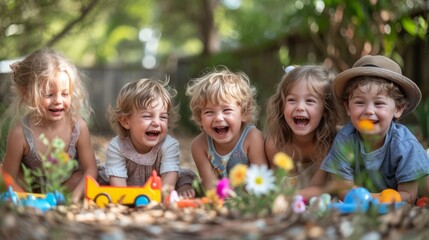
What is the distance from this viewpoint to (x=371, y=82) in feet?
10.3

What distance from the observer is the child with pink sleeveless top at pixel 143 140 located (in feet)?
11.3

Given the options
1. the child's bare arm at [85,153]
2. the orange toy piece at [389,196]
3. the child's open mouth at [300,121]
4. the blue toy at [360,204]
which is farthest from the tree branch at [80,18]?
the blue toy at [360,204]

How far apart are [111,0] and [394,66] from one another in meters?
6.93

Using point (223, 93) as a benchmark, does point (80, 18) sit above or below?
above

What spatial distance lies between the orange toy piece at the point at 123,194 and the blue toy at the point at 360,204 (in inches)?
33.6

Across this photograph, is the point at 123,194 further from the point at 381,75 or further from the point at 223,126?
the point at 381,75

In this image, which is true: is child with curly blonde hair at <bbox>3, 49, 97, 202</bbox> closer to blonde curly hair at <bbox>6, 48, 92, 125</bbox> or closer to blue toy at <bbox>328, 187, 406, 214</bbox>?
blonde curly hair at <bbox>6, 48, 92, 125</bbox>

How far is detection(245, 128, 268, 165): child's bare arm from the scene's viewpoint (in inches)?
139

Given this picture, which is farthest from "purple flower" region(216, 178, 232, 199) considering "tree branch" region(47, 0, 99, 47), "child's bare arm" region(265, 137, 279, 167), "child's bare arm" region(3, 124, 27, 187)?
"tree branch" region(47, 0, 99, 47)

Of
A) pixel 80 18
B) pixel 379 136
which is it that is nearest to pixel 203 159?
pixel 379 136

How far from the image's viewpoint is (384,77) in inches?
124

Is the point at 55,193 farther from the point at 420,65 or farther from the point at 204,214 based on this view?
the point at 420,65

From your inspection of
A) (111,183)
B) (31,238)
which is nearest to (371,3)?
(111,183)

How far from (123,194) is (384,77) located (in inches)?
56.8
